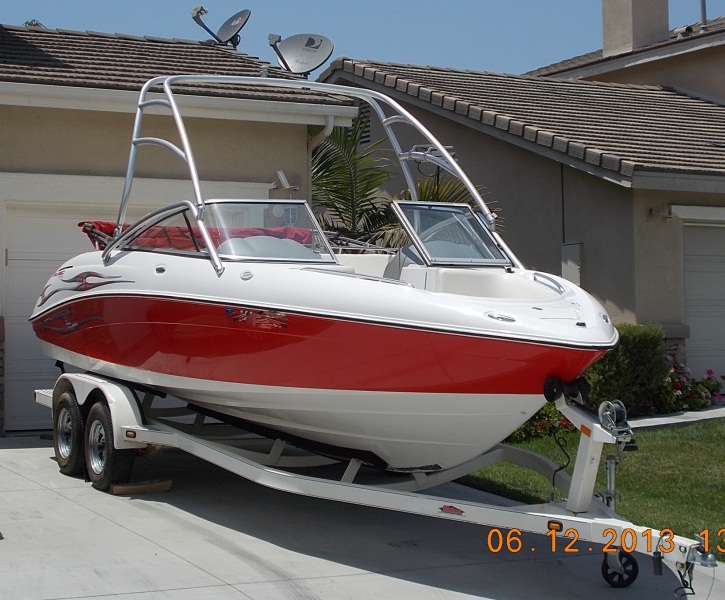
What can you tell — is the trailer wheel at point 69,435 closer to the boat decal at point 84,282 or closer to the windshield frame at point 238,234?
the boat decal at point 84,282

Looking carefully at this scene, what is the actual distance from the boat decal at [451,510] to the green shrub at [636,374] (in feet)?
19.7

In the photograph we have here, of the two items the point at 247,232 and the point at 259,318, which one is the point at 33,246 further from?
the point at 259,318

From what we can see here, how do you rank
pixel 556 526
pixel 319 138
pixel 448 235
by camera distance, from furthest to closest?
1. pixel 319 138
2. pixel 448 235
3. pixel 556 526

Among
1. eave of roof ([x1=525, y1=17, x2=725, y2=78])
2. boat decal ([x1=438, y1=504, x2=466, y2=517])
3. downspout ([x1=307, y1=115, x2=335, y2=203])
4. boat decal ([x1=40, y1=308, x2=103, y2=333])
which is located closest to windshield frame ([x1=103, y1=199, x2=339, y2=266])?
boat decal ([x1=40, y1=308, x2=103, y2=333])

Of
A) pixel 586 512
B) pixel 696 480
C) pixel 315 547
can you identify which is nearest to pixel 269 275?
pixel 315 547

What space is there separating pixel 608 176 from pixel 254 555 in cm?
817

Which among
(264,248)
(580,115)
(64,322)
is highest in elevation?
(580,115)

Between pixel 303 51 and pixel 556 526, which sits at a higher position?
pixel 303 51

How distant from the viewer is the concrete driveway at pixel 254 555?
229 inches

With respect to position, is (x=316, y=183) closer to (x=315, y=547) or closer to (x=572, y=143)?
(x=572, y=143)

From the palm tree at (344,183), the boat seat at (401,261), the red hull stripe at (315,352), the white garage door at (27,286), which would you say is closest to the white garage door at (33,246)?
the white garage door at (27,286)

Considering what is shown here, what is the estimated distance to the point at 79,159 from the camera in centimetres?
1095

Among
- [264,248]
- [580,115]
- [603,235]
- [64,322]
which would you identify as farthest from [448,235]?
[580,115]

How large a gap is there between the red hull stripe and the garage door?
8.48 metres
